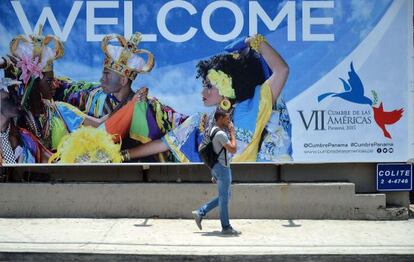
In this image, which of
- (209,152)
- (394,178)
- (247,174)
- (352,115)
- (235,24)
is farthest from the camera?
(247,174)

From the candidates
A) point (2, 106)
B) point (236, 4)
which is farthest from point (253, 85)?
point (2, 106)

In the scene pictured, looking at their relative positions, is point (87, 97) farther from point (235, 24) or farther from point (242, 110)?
point (235, 24)

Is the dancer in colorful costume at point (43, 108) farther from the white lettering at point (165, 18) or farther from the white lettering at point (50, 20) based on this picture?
the white lettering at point (165, 18)

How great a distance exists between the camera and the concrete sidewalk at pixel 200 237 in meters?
7.05

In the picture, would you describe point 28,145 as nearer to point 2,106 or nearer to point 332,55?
point 2,106

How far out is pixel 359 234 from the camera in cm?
798

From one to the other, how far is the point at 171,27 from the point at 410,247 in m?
4.62

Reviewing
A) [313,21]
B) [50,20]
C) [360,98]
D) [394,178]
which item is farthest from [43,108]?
[394,178]

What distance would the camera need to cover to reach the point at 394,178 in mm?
9055

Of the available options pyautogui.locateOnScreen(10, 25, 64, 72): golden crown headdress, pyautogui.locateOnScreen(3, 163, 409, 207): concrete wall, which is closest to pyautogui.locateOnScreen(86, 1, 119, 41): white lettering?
pyautogui.locateOnScreen(10, 25, 64, 72): golden crown headdress

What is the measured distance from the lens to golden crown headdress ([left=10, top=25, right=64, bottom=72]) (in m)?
8.82

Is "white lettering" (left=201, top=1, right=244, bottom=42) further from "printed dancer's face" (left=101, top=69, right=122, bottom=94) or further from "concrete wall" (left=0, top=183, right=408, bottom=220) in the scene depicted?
"concrete wall" (left=0, top=183, right=408, bottom=220)

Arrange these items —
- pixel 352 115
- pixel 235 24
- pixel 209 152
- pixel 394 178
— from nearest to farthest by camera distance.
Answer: pixel 209 152 < pixel 235 24 < pixel 352 115 < pixel 394 178

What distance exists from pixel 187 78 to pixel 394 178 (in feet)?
11.8
